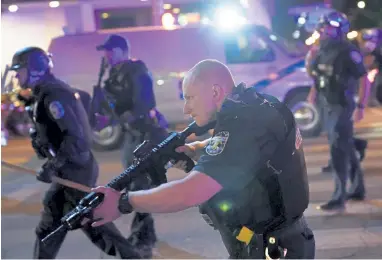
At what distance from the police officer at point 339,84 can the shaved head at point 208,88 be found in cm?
343

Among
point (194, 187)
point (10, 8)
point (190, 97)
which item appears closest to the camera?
point (194, 187)

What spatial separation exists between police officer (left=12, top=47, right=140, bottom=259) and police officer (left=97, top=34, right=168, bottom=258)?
765mm

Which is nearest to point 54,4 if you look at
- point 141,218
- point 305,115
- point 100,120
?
point 305,115

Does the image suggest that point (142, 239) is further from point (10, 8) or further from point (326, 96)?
point (10, 8)

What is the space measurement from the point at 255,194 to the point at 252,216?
0.37ft

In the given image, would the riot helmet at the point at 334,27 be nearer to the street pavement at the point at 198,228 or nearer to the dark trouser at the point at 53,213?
the street pavement at the point at 198,228

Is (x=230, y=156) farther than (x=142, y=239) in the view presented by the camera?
No

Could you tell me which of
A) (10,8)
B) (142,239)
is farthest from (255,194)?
(10,8)

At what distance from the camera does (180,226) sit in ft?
19.2

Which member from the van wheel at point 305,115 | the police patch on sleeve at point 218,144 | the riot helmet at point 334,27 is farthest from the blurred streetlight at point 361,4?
the police patch on sleeve at point 218,144

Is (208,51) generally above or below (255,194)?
below

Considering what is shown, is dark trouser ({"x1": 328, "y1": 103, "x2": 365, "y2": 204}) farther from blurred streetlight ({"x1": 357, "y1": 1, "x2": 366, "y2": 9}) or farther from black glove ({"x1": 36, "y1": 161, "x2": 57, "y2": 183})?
blurred streetlight ({"x1": 357, "y1": 1, "x2": 366, "y2": 9})

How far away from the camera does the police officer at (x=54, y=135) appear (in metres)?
4.14

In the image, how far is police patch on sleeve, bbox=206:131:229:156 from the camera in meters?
2.31
